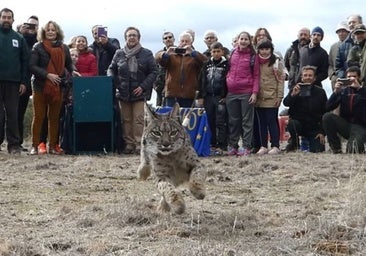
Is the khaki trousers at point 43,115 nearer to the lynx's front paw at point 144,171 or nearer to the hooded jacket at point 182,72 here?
the hooded jacket at point 182,72

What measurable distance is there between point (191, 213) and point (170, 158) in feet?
2.43

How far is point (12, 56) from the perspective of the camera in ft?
43.4

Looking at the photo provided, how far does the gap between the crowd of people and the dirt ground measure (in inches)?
75.0

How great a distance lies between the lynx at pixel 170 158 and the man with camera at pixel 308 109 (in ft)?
18.6

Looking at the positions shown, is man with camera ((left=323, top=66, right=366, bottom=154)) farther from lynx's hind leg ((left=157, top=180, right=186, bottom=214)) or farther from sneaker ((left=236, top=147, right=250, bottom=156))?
lynx's hind leg ((left=157, top=180, right=186, bottom=214))

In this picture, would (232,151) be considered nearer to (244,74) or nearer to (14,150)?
(244,74)

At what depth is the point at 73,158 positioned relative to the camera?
43.4 ft

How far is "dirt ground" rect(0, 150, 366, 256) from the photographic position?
615cm

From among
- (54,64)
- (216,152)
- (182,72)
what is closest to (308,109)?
(216,152)

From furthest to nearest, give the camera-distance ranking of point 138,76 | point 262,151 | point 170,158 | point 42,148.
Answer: point 42,148 < point 138,76 < point 262,151 < point 170,158

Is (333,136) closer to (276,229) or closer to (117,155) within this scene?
(117,155)

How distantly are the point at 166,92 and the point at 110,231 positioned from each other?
24.9 ft

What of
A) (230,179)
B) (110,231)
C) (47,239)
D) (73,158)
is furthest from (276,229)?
(73,158)

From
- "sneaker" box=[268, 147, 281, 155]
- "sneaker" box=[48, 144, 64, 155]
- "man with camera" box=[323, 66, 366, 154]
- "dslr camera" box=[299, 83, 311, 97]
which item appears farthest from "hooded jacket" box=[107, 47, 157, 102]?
"man with camera" box=[323, 66, 366, 154]
